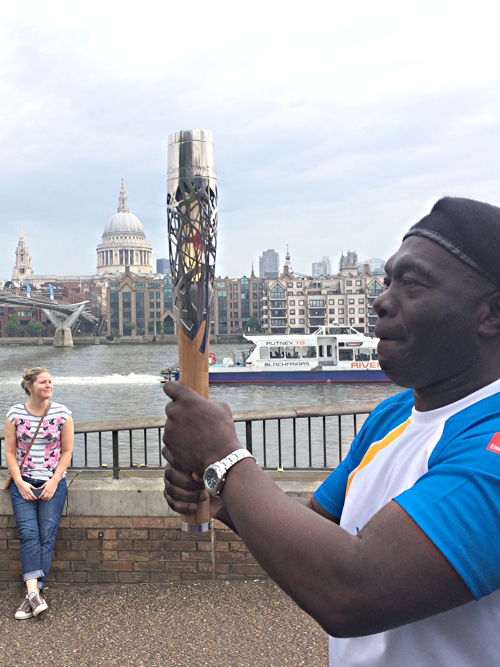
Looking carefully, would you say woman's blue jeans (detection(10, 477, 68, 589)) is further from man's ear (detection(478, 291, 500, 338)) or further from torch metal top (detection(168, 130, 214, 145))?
man's ear (detection(478, 291, 500, 338))

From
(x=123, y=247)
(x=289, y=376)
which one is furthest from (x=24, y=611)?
(x=123, y=247)

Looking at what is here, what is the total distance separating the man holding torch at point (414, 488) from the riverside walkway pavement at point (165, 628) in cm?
255

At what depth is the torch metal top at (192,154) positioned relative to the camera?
1.34 m

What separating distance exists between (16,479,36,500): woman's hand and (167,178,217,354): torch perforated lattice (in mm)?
3292

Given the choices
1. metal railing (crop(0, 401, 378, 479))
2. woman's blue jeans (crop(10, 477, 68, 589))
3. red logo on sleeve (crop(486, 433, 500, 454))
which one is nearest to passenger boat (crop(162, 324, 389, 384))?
metal railing (crop(0, 401, 378, 479))

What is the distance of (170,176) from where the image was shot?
138 cm

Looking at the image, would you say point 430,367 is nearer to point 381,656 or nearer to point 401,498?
point 401,498

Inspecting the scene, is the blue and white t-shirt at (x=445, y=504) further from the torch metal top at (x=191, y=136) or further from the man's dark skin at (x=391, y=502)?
the torch metal top at (x=191, y=136)

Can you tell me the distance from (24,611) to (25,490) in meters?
0.73

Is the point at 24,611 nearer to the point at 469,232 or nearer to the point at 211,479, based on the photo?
the point at 211,479

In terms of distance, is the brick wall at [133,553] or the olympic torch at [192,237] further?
the brick wall at [133,553]

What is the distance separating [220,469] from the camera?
1131 millimetres

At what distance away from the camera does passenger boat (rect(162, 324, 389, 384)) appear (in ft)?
123

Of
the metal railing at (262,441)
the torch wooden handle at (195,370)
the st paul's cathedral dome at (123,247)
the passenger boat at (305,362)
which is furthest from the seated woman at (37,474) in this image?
the st paul's cathedral dome at (123,247)
